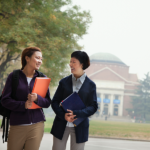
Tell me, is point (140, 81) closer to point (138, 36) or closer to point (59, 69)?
point (138, 36)

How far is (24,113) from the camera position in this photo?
5.38 ft

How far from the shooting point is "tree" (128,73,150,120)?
17531 millimetres

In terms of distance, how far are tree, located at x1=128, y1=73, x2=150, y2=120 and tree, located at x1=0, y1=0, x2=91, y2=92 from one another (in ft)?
35.7

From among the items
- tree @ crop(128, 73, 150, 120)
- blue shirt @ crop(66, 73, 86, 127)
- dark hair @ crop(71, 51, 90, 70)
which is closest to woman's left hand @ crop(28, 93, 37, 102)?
blue shirt @ crop(66, 73, 86, 127)

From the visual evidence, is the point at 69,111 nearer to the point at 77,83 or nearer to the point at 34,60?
the point at 77,83

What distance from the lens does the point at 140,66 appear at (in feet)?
64.8

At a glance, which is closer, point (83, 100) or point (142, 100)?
point (83, 100)

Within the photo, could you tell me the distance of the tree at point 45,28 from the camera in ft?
19.8

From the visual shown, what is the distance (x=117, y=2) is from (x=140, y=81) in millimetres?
8305

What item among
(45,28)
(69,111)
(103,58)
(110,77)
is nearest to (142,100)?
(110,77)

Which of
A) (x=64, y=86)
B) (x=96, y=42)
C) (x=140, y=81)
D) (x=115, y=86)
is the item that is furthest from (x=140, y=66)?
(x=64, y=86)

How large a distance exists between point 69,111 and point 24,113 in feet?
1.09

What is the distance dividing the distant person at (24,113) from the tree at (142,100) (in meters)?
16.5

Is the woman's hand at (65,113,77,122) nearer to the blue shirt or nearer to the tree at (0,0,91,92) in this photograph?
the blue shirt
